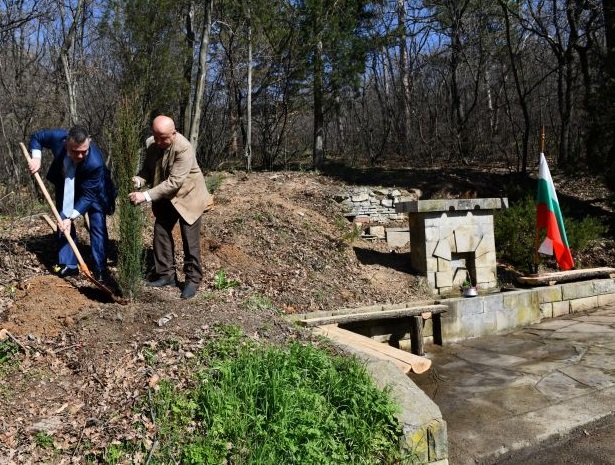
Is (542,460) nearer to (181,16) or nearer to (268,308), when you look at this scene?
(268,308)

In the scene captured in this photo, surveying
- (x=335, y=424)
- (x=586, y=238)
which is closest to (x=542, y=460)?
(x=335, y=424)

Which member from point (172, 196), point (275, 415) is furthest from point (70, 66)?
point (275, 415)

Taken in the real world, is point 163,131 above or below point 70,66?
below

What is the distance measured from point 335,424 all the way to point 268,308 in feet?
6.78

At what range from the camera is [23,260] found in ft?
17.4

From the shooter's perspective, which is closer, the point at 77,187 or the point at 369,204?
the point at 77,187

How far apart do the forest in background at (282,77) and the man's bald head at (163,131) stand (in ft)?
13.2

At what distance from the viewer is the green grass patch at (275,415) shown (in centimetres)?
297

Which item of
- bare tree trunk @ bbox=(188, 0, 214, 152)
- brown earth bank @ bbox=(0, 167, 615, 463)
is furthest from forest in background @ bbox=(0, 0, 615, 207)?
brown earth bank @ bbox=(0, 167, 615, 463)

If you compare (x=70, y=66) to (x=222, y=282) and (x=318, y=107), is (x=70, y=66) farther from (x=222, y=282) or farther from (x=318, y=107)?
(x=222, y=282)

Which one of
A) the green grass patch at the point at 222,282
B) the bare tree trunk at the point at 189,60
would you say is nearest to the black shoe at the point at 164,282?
the green grass patch at the point at 222,282

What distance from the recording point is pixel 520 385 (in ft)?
15.9

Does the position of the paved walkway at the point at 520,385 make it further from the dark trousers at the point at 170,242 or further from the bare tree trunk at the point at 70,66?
the bare tree trunk at the point at 70,66

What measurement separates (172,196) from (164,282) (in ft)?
2.89
